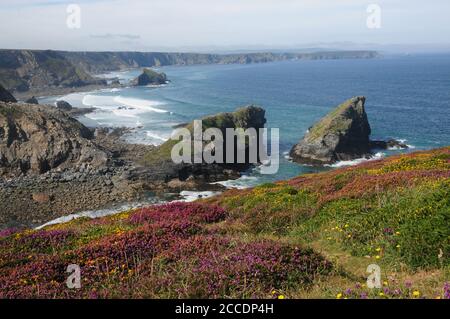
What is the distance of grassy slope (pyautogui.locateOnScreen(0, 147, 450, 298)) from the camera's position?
7793 millimetres

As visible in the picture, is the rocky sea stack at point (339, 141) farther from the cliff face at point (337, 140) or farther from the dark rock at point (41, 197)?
the dark rock at point (41, 197)

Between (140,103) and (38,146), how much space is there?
2877 inches

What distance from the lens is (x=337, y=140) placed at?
69625 mm

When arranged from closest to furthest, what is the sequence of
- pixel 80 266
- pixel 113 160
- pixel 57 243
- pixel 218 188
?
pixel 80 266 < pixel 57 243 < pixel 218 188 < pixel 113 160

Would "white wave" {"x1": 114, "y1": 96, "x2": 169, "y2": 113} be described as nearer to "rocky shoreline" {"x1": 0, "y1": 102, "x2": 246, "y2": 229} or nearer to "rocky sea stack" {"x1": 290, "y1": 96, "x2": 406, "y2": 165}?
"rocky shoreline" {"x1": 0, "y1": 102, "x2": 246, "y2": 229}

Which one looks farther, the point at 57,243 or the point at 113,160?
the point at 113,160

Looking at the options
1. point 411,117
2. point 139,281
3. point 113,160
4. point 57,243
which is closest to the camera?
point 139,281

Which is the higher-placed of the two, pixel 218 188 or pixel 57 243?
pixel 57 243

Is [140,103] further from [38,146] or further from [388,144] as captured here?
[388,144]

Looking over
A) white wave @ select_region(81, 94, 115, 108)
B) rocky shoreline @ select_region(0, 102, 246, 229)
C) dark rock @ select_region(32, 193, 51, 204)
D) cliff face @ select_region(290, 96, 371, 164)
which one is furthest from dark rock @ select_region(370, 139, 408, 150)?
white wave @ select_region(81, 94, 115, 108)

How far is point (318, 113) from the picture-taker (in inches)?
4213
